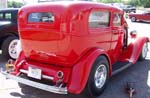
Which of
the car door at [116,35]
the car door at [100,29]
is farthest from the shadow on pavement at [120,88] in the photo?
the car door at [100,29]

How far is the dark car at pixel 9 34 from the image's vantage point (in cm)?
730

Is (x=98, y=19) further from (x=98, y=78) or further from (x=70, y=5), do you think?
(x=98, y=78)

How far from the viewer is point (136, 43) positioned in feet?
21.8

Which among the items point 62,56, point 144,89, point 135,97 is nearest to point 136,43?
point 144,89

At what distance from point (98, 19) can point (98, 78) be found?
1.14m

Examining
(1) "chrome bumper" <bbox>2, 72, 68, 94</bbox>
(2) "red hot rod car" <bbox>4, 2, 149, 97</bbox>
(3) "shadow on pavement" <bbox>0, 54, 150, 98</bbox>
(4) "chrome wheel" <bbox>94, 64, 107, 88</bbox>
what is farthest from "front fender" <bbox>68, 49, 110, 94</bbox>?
(3) "shadow on pavement" <bbox>0, 54, 150, 98</bbox>

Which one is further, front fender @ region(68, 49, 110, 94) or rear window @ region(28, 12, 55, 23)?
rear window @ region(28, 12, 55, 23)

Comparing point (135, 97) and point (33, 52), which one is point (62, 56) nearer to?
point (33, 52)

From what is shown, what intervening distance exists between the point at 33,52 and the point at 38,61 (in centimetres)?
20

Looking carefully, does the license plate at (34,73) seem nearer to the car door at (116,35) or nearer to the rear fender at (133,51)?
the car door at (116,35)

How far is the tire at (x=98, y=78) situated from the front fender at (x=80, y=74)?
0.16 meters

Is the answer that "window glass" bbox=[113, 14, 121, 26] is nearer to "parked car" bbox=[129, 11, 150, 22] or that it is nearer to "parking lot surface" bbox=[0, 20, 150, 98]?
"parking lot surface" bbox=[0, 20, 150, 98]

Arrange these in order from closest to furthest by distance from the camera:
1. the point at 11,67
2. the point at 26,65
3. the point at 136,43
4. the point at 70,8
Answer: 1. the point at 70,8
2. the point at 26,65
3. the point at 11,67
4. the point at 136,43

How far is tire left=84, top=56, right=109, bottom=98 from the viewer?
4.50 metres
